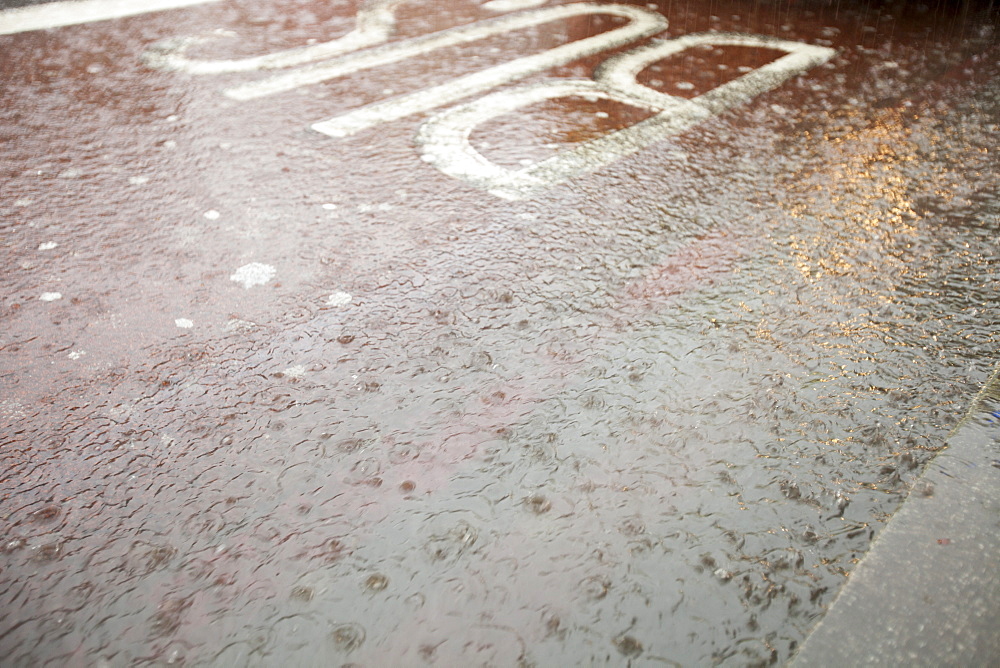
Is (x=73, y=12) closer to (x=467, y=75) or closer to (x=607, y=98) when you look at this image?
(x=467, y=75)

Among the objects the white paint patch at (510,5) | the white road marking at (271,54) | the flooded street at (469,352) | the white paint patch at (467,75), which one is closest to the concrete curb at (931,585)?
the flooded street at (469,352)

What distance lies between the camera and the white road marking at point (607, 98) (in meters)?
2.23

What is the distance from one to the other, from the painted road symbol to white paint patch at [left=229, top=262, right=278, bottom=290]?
0.69 m

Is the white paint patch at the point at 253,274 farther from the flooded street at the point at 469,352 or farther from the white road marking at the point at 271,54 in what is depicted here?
the white road marking at the point at 271,54

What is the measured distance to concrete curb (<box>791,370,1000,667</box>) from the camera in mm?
1013

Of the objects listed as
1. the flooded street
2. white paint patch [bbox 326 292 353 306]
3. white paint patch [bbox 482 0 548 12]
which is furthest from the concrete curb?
white paint patch [bbox 482 0 548 12]

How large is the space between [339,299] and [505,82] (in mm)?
1517

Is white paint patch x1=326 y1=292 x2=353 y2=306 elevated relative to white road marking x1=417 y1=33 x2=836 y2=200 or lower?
lower

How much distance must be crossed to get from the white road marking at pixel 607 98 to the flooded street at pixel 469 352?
0.6 inches

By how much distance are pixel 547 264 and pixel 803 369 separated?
0.64 meters

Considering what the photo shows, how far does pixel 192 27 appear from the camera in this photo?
3.32 meters

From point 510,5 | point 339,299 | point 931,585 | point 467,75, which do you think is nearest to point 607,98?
point 467,75

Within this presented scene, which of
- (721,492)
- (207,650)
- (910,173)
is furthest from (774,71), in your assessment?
(207,650)

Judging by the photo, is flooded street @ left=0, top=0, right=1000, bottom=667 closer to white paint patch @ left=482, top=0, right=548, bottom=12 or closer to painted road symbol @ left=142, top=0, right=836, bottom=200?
painted road symbol @ left=142, top=0, right=836, bottom=200
